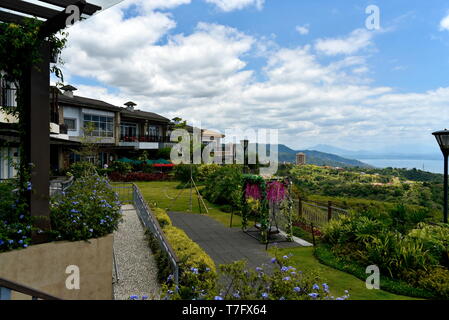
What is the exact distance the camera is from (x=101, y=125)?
31359 mm

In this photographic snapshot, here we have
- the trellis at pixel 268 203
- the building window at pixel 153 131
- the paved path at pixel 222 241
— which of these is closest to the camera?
the paved path at pixel 222 241

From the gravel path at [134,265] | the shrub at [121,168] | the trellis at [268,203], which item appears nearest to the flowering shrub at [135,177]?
the shrub at [121,168]

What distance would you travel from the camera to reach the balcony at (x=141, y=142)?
110 ft

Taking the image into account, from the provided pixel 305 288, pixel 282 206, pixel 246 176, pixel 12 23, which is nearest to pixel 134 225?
pixel 246 176

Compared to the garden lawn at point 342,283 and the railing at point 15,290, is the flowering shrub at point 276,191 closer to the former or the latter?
the garden lawn at point 342,283

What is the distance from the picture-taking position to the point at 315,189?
1769cm

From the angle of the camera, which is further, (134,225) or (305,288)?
(134,225)

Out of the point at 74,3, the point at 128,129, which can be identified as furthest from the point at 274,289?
the point at 128,129

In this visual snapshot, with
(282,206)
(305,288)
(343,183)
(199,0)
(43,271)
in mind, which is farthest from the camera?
(343,183)

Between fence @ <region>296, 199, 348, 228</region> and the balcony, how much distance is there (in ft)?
83.7

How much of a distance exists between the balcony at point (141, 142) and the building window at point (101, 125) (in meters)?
1.82

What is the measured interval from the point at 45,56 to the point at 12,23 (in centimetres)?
57

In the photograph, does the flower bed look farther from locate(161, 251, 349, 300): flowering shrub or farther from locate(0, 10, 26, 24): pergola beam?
locate(0, 10, 26, 24): pergola beam
